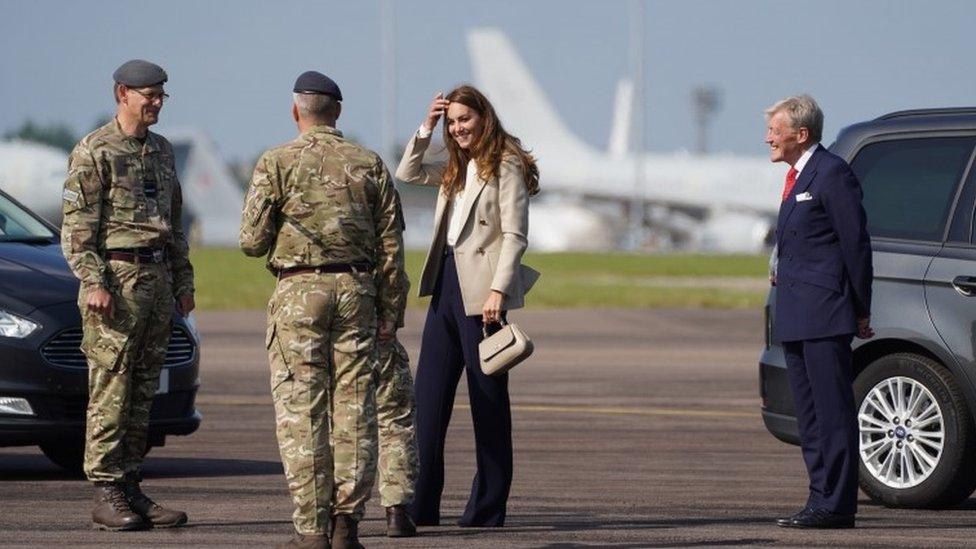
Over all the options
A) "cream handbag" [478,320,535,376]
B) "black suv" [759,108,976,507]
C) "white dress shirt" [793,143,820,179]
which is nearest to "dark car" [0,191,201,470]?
"cream handbag" [478,320,535,376]

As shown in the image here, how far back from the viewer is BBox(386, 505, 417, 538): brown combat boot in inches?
317

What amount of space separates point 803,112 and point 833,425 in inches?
50.6

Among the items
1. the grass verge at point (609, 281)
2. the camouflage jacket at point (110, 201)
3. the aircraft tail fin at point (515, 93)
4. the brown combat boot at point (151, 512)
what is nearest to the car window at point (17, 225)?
the camouflage jacket at point (110, 201)

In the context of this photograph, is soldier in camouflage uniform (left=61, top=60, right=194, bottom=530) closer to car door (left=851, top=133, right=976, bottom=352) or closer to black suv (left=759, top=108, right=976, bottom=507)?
black suv (left=759, top=108, right=976, bottom=507)

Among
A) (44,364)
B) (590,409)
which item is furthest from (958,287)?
(590,409)

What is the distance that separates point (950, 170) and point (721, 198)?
7068 centimetres

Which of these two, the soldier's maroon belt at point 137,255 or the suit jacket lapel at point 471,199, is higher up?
the suit jacket lapel at point 471,199

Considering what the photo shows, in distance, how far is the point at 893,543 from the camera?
800 cm

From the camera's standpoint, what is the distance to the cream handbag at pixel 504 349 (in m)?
7.93

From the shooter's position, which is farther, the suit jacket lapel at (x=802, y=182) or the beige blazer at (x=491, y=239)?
the suit jacket lapel at (x=802, y=182)

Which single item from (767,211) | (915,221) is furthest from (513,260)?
(767,211)

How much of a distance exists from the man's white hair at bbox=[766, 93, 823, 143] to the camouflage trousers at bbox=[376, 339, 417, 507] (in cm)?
189

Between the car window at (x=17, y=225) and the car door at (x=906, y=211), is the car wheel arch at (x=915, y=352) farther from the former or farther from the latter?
the car window at (x=17, y=225)

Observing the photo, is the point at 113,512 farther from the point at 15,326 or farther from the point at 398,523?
the point at 15,326
